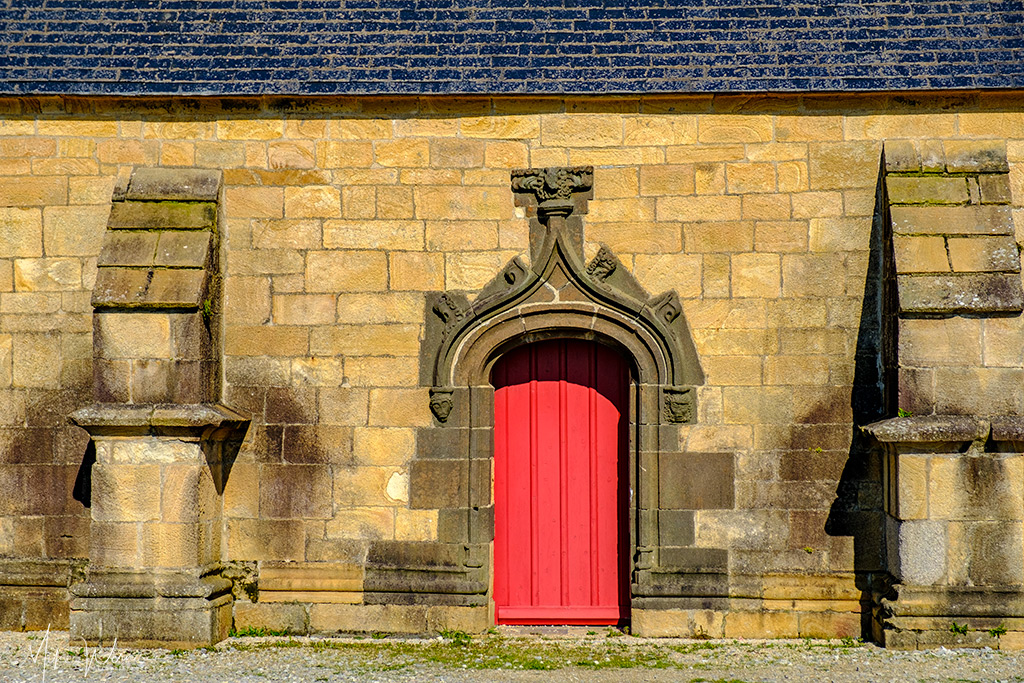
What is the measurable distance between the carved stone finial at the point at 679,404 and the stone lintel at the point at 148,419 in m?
3.03

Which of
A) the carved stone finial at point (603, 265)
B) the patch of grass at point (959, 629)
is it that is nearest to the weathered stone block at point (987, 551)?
the patch of grass at point (959, 629)

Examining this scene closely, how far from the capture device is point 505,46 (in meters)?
7.33

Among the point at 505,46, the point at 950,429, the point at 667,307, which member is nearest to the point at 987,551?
the point at 950,429

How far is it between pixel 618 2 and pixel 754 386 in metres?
3.09

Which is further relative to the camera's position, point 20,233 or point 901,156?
point 20,233

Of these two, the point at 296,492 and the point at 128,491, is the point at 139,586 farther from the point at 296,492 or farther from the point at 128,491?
the point at 296,492

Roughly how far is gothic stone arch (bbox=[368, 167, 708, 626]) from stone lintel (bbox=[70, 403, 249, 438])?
1.46 m

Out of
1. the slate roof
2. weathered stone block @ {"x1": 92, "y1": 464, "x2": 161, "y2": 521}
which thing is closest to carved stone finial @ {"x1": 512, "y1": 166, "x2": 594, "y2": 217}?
the slate roof

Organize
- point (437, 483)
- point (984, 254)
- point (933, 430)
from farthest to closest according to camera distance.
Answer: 1. point (437, 483)
2. point (984, 254)
3. point (933, 430)

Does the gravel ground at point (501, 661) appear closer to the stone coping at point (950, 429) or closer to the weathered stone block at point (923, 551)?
the weathered stone block at point (923, 551)

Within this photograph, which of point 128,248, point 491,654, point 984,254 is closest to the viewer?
point 984,254

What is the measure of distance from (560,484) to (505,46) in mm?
3221

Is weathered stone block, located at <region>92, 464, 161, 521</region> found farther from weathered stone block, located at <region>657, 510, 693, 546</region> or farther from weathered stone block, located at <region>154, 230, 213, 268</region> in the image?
weathered stone block, located at <region>657, 510, 693, 546</region>

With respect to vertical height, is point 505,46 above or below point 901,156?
above
